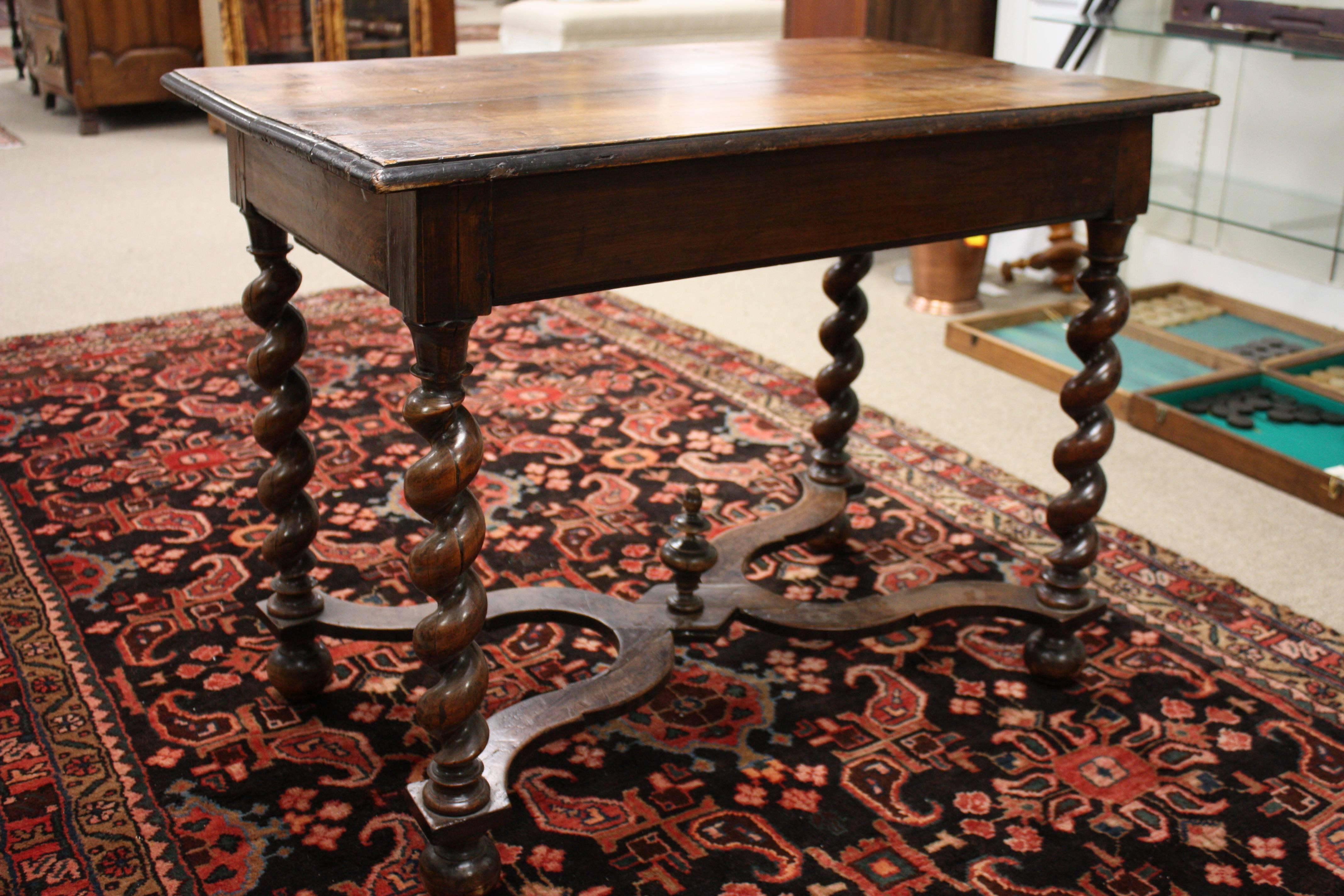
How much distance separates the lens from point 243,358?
3.69 metres

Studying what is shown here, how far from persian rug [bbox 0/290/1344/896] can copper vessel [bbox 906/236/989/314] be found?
117 cm

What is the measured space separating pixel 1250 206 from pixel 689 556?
2523mm

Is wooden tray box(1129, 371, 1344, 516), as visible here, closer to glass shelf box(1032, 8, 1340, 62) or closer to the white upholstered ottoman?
glass shelf box(1032, 8, 1340, 62)

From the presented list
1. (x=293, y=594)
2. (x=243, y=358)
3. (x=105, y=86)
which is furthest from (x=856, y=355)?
(x=105, y=86)

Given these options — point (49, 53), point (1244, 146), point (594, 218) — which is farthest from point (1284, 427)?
point (49, 53)

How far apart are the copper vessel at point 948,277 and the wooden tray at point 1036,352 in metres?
0.14

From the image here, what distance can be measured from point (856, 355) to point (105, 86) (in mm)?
5789

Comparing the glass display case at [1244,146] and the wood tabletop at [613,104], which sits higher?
the wood tabletop at [613,104]

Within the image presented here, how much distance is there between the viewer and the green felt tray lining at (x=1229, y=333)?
387 centimetres

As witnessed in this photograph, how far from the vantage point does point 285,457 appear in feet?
6.48

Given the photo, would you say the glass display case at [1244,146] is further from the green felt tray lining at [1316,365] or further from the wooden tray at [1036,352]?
the wooden tray at [1036,352]

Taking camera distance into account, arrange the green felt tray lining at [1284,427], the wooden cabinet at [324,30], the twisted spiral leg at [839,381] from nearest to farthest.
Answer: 1. the twisted spiral leg at [839,381]
2. the green felt tray lining at [1284,427]
3. the wooden cabinet at [324,30]

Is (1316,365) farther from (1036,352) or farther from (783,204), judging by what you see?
(783,204)

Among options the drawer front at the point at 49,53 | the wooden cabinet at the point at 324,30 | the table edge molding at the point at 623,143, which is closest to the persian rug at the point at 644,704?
the table edge molding at the point at 623,143
